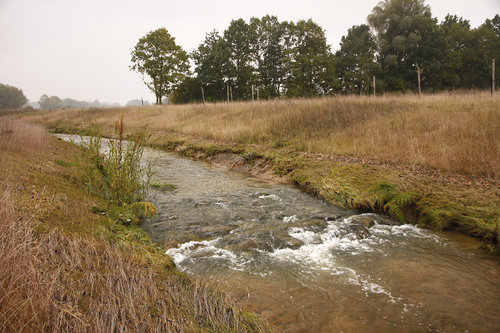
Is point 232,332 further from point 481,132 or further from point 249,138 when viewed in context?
point 249,138

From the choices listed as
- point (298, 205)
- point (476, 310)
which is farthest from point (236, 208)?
point (476, 310)

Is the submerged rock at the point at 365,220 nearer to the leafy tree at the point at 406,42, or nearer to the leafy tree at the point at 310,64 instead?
the leafy tree at the point at 310,64

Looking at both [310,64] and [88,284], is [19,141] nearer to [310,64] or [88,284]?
[88,284]

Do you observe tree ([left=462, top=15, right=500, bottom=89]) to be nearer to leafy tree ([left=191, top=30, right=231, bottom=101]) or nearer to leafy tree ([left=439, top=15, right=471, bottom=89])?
leafy tree ([left=439, top=15, right=471, bottom=89])

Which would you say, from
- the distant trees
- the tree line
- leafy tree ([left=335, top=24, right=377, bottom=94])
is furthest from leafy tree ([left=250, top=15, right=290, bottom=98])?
the distant trees

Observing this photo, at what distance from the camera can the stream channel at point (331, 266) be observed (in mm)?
2531

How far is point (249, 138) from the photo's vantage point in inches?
455

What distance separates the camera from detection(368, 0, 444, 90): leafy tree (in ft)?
105

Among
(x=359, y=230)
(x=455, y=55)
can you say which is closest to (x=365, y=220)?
(x=359, y=230)

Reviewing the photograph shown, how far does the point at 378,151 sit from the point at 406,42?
31856 millimetres

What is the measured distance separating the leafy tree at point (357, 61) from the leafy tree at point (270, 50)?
781 centimetres

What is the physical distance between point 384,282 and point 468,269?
3.76 ft

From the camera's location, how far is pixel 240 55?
124 feet

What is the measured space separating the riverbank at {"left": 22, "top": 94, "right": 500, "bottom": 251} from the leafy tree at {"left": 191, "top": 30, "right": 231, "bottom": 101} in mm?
22743
